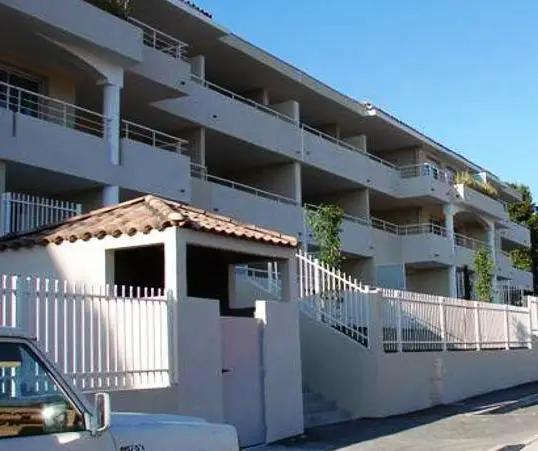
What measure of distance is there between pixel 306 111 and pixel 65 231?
22334 mm

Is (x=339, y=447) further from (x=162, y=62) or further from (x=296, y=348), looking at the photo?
(x=162, y=62)

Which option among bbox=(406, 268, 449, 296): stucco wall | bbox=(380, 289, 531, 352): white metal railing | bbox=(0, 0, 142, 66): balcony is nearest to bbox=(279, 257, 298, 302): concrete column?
bbox=(380, 289, 531, 352): white metal railing

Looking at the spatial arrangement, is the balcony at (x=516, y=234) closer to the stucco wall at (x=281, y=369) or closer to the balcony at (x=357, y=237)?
the balcony at (x=357, y=237)

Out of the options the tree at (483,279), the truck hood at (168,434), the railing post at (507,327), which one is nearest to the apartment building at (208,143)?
the tree at (483,279)

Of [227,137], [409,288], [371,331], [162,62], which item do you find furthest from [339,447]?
[409,288]

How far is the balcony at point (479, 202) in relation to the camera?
126 ft

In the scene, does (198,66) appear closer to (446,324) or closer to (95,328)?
(446,324)

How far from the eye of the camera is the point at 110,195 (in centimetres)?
1898

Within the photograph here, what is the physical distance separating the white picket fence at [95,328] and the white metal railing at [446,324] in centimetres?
662

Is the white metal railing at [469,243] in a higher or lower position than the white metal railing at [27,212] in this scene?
higher

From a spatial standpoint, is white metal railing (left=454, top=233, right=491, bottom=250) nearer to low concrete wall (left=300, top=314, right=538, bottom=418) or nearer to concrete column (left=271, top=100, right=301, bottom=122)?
concrete column (left=271, top=100, right=301, bottom=122)

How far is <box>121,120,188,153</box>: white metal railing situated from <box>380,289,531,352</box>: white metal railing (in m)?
8.51

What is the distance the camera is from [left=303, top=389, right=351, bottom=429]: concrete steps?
14123mm

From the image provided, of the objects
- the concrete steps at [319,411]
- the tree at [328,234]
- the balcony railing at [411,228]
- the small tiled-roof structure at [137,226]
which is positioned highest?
the balcony railing at [411,228]
